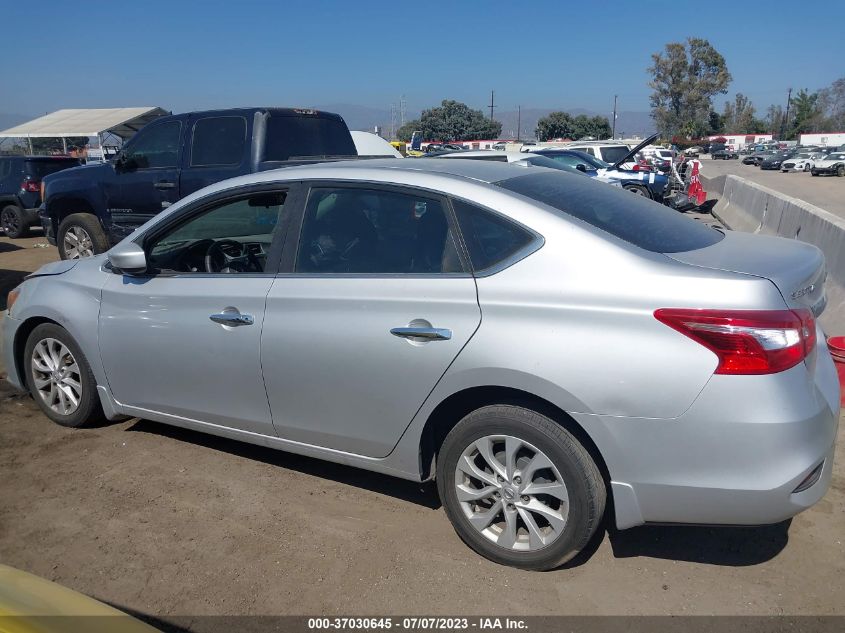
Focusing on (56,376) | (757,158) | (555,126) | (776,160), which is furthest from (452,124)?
(56,376)

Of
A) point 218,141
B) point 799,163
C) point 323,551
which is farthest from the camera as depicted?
point 799,163

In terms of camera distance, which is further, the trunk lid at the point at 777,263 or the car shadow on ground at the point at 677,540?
the car shadow on ground at the point at 677,540

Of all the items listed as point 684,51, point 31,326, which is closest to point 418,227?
point 31,326

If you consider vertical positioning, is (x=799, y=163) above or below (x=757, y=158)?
above

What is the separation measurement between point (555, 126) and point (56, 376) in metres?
77.9

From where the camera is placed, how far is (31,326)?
457 cm

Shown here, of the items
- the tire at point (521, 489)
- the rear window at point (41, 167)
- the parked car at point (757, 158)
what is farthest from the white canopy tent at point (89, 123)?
the parked car at point (757, 158)

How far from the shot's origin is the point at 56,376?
4508mm

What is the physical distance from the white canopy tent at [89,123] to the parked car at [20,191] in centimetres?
1437

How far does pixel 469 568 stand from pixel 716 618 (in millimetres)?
1024

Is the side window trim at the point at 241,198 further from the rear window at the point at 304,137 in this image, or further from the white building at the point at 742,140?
the white building at the point at 742,140

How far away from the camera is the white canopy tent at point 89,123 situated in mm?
29703

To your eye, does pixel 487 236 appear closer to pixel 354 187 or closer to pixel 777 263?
pixel 354 187

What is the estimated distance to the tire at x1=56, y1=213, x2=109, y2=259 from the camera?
30.0 ft
